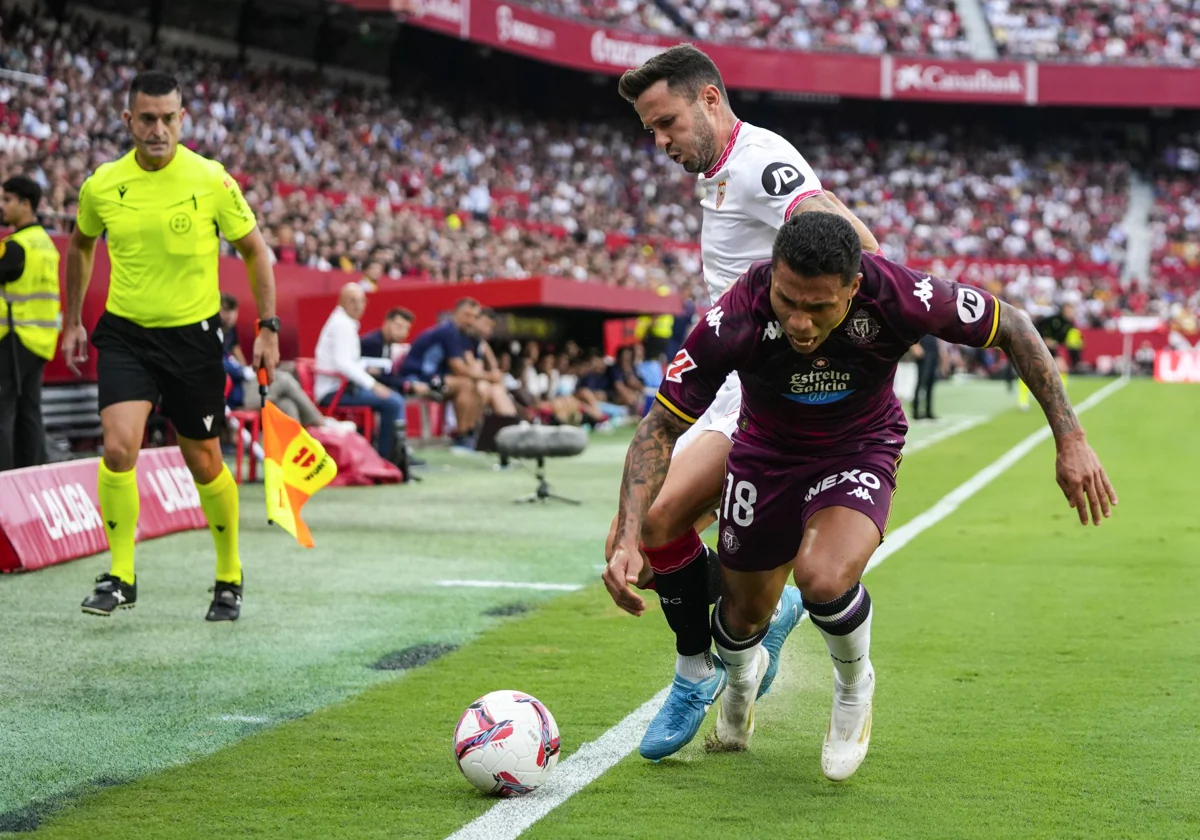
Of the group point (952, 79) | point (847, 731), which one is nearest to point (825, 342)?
point (847, 731)

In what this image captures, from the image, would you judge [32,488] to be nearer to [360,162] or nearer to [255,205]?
[255,205]

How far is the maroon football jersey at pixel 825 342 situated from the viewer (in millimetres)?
4102

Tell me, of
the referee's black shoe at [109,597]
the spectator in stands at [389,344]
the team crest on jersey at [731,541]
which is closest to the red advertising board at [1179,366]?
the spectator in stands at [389,344]

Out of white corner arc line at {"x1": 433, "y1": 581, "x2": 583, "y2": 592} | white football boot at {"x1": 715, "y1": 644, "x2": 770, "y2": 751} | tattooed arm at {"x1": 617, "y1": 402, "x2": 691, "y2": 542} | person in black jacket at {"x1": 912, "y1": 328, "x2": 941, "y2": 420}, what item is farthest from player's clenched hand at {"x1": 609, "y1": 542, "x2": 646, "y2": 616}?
person in black jacket at {"x1": 912, "y1": 328, "x2": 941, "y2": 420}

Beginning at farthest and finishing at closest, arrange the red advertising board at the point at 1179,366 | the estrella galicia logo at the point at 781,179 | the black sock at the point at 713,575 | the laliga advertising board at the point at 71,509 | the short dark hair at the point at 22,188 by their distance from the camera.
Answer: the red advertising board at the point at 1179,366, the short dark hair at the point at 22,188, the laliga advertising board at the point at 71,509, the estrella galicia logo at the point at 781,179, the black sock at the point at 713,575

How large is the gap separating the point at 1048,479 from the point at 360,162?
20586 mm

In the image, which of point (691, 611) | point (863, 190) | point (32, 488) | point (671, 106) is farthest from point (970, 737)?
point (863, 190)

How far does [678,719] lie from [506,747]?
25.7 inches

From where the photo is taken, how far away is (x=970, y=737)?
4.77 metres

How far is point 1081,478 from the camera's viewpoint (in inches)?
161

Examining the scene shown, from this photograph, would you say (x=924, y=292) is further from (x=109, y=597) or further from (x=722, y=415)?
(x=109, y=597)

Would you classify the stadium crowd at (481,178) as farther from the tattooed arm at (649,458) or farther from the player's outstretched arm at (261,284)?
the tattooed arm at (649,458)

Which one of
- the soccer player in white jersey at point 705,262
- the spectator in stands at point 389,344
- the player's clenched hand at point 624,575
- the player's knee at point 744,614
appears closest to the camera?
the player's clenched hand at point 624,575

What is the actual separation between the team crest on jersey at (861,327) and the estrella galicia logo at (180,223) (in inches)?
142
